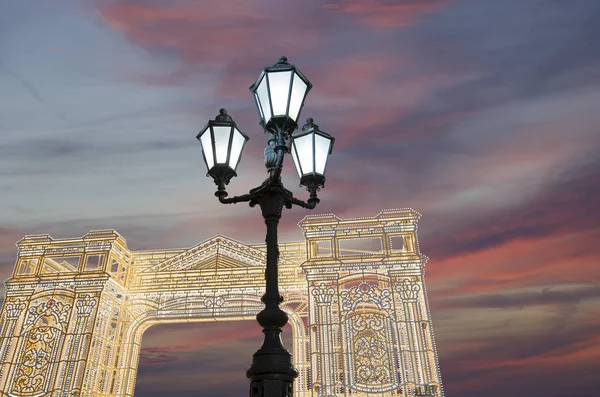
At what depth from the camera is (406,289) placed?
1291 cm

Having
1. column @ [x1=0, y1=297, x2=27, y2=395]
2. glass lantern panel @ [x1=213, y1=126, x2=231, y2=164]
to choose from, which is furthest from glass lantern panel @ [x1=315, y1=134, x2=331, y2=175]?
column @ [x1=0, y1=297, x2=27, y2=395]

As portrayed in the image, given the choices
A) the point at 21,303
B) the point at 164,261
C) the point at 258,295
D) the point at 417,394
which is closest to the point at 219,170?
the point at 417,394

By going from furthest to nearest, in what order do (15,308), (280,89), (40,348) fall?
1. (15,308)
2. (40,348)
3. (280,89)

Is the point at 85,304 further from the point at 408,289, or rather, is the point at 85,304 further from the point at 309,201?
the point at 309,201

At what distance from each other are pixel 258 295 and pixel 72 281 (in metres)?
6.02

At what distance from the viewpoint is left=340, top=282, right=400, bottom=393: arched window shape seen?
12.0 m

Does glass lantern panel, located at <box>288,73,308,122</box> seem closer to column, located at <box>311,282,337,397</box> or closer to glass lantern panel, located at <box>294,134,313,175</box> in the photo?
glass lantern panel, located at <box>294,134,313,175</box>

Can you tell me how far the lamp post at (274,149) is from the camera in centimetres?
439

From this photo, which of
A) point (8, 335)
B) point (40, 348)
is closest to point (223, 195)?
point (40, 348)

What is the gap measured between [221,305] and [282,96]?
1139 centimetres

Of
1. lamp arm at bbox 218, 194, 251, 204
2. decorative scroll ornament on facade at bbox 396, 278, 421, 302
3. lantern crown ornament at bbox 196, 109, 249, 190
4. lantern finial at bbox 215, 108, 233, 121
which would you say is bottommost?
lamp arm at bbox 218, 194, 251, 204

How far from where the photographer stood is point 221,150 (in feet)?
14.8

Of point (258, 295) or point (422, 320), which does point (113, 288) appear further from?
point (422, 320)

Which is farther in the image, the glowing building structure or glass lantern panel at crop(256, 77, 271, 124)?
the glowing building structure
